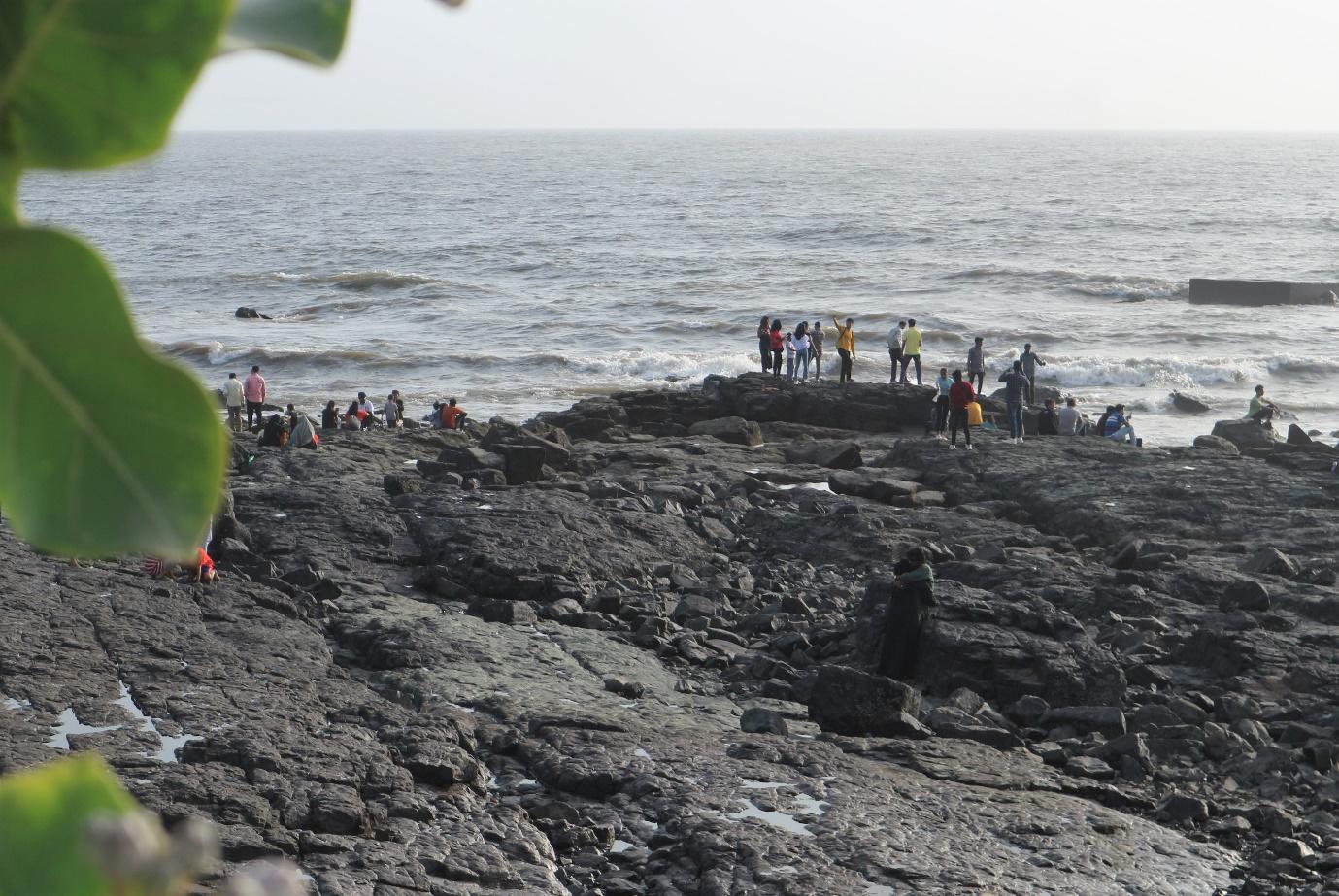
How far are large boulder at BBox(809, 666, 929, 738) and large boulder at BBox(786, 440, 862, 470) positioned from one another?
11191 mm

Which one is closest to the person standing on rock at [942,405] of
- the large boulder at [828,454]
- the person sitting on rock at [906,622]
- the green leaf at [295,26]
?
the large boulder at [828,454]

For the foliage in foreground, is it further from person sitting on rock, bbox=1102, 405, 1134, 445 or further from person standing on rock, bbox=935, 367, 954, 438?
person sitting on rock, bbox=1102, 405, 1134, 445

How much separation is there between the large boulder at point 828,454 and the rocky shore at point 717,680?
179 cm

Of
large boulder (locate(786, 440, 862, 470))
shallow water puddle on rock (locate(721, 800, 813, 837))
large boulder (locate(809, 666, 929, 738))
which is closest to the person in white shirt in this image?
large boulder (locate(786, 440, 862, 470))

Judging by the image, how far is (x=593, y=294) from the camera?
55031mm

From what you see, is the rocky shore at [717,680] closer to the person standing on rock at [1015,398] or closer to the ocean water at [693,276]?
the person standing on rock at [1015,398]

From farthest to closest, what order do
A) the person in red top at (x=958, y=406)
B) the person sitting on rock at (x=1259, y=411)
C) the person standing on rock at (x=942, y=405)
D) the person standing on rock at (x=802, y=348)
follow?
the person standing on rock at (x=802, y=348), the person sitting on rock at (x=1259, y=411), the person standing on rock at (x=942, y=405), the person in red top at (x=958, y=406)

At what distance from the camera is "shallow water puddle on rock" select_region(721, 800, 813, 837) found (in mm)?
7715

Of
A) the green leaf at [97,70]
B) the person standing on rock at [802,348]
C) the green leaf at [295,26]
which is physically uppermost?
the green leaf at [295,26]

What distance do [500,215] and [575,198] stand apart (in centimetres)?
1586

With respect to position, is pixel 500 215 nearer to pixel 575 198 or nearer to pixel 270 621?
pixel 575 198

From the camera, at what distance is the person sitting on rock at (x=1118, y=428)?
77.0ft

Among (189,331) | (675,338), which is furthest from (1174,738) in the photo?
(189,331)

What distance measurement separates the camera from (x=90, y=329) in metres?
0.38
